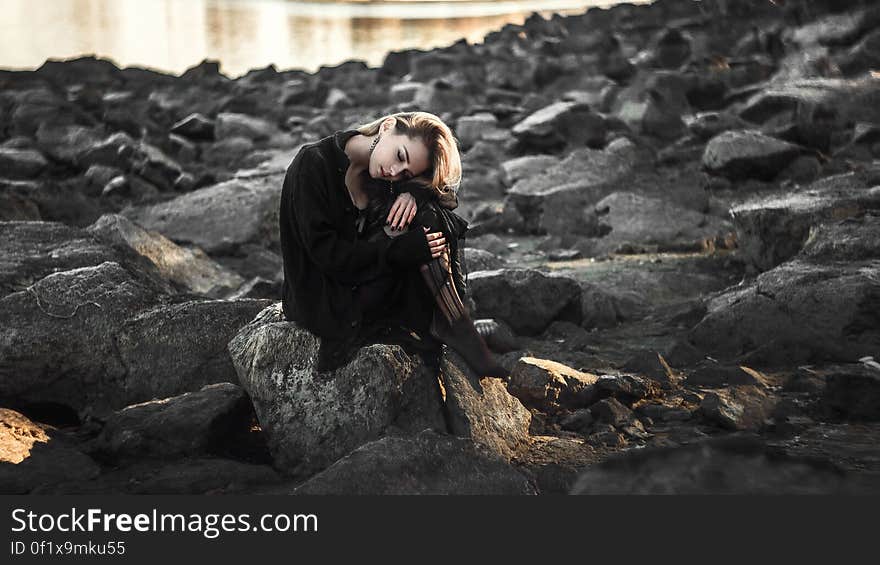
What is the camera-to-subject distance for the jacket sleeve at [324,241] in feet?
11.8

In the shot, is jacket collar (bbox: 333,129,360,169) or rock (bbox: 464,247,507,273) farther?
rock (bbox: 464,247,507,273)

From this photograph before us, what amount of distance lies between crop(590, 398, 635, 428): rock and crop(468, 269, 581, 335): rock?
1.30 metres

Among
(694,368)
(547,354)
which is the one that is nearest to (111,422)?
(547,354)

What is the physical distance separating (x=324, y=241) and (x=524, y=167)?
605 cm

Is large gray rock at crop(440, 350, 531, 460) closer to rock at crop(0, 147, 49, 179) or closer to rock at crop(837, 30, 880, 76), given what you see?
rock at crop(0, 147, 49, 179)

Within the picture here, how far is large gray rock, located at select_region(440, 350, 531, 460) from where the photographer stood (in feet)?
12.2

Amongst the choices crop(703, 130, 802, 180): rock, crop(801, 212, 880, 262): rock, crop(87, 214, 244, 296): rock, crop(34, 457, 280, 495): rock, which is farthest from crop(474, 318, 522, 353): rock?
crop(703, 130, 802, 180): rock

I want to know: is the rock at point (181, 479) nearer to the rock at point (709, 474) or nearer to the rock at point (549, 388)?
the rock at point (549, 388)

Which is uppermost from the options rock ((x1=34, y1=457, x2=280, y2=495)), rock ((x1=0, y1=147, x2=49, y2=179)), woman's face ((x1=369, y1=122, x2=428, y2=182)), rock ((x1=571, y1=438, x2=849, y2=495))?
woman's face ((x1=369, y1=122, x2=428, y2=182))

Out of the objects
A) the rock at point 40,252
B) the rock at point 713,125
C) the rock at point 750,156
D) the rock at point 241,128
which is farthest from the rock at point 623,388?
the rock at point 241,128

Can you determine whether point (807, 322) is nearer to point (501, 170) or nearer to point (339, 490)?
point (339, 490)

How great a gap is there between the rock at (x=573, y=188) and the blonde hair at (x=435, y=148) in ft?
13.6

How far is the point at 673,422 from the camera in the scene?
3.95 meters

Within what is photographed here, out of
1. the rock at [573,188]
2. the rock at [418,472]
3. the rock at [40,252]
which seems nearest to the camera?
the rock at [418,472]
